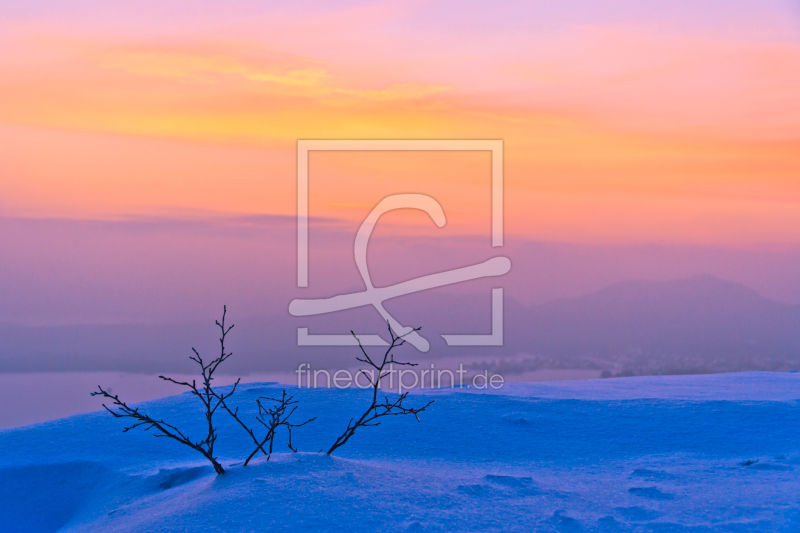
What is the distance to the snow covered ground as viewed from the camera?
9.88 feet

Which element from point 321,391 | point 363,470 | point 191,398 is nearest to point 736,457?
point 363,470

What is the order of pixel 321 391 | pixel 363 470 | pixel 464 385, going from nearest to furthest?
pixel 363 470, pixel 321 391, pixel 464 385

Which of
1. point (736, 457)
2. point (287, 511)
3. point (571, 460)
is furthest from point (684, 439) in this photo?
point (287, 511)

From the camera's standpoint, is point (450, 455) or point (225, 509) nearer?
point (225, 509)

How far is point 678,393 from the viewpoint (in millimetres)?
5883

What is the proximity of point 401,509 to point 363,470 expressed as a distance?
611 millimetres

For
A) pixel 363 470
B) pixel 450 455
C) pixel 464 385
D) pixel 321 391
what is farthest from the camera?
pixel 464 385

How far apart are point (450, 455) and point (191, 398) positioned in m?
2.68

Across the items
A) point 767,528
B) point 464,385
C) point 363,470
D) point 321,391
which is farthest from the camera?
point 464,385

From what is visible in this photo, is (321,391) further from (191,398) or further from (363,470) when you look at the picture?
(363,470)

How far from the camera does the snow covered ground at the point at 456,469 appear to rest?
301 centimetres

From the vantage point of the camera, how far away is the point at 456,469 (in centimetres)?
405

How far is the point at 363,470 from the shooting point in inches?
142

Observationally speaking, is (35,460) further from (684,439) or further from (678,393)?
(678,393)
